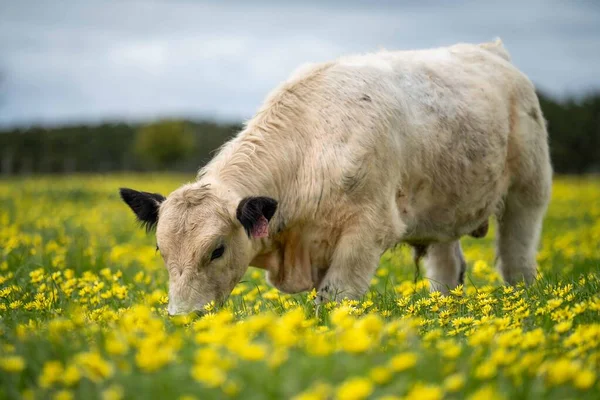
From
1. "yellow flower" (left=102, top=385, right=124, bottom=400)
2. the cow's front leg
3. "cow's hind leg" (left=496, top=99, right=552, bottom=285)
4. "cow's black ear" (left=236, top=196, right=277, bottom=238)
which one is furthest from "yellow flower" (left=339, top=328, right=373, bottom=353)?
"cow's hind leg" (left=496, top=99, right=552, bottom=285)

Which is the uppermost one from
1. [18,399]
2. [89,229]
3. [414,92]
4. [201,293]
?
[414,92]

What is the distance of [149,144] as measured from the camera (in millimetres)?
82125

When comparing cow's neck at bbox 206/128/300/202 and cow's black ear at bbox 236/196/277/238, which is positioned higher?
cow's neck at bbox 206/128/300/202

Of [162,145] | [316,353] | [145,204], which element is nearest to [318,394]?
[316,353]

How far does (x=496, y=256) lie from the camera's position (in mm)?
7770

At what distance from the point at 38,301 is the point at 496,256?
5.13m

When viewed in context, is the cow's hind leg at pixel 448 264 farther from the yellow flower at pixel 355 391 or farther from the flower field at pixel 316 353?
the yellow flower at pixel 355 391

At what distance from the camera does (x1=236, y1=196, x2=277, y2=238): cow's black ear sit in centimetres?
489

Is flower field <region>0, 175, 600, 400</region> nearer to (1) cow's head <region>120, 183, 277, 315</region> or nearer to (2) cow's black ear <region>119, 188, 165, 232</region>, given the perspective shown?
(1) cow's head <region>120, 183, 277, 315</region>

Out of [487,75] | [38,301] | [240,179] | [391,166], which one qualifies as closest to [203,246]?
[240,179]

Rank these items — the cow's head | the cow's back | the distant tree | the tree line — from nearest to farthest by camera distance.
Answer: the cow's head < the cow's back < the tree line < the distant tree

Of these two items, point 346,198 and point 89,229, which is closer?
point 346,198

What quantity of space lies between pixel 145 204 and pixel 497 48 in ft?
16.1

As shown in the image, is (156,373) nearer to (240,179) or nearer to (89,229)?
(240,179)
